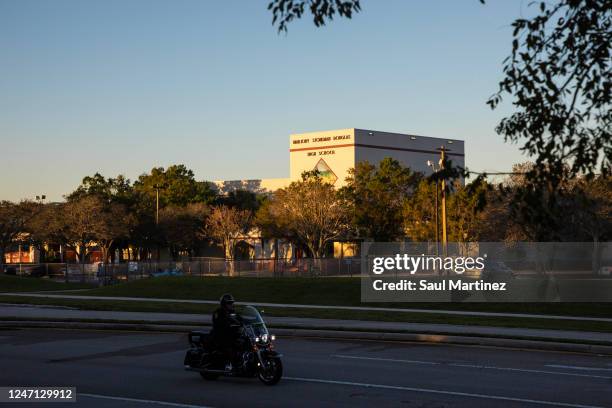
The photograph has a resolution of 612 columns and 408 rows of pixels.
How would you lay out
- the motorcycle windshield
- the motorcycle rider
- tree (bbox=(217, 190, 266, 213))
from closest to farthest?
1. the motorcycle windshield
2. the motorcycle rider
3. tree (bbox=(217, 190, 266, 213))

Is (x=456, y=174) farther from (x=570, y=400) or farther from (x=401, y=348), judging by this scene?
(x=401, y=348)

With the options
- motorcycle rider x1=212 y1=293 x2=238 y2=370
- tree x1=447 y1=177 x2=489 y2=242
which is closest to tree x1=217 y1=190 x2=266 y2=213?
tree x1=447 y1=177 x2=489 y2=242

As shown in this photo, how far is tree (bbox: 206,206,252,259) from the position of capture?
90.0 metres

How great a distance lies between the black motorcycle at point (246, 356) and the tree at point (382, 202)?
65262 mm

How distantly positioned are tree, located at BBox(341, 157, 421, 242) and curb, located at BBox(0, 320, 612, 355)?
2177 inches

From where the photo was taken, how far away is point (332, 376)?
16.2 metres

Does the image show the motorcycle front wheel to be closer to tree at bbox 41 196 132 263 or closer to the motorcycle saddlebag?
the motorcycle saddlebag

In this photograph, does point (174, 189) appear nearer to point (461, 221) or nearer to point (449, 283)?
point (461, 221)

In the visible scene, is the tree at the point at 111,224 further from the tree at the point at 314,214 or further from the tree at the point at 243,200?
the tree at the point at 314,214

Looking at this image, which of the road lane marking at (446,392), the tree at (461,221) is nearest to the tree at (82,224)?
the tree at (461,221)

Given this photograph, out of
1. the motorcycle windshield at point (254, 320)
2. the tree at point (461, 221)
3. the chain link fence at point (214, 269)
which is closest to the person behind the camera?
the motorcycle windshield at point (254, 320)

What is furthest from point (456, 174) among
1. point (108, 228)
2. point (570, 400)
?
point (108, 228)

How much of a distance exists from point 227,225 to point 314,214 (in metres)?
13.3

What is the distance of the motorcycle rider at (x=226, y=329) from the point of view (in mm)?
15461
